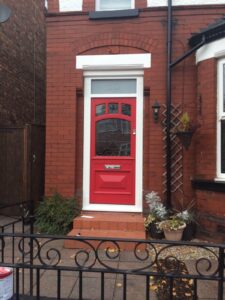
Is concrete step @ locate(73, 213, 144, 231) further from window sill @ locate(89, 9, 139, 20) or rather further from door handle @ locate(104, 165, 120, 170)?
window sill @ locate(89, 9, 139, 20)

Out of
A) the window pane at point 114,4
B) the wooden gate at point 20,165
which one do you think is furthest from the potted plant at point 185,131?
the wooden gate at point 20,165

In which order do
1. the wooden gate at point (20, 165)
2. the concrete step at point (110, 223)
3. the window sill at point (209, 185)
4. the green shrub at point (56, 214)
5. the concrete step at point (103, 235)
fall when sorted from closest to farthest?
the concrete step at point (103, 235)
the window sill at point (209, 185)
the concrete step at point (110, 223)
the green shrub at point (56, 214)
the wooden gate at point (20, 165)

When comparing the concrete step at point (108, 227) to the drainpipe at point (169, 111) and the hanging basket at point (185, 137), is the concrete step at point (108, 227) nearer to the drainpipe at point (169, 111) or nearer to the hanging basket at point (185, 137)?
the drainpipe at point (169, 111)

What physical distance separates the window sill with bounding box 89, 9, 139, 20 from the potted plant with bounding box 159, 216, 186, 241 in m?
3.52

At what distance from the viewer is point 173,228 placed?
18.1 ft

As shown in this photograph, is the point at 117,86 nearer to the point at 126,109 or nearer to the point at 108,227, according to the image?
the point at 126,109

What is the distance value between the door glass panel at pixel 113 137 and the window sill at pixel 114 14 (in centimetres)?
178

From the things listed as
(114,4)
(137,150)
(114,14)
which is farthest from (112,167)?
(114,4)

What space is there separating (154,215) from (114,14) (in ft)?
11.4

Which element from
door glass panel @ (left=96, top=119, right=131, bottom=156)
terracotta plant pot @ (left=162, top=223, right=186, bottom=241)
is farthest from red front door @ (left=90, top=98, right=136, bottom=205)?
terracotta plant pot @ (left=162, top=223, right=186, bottom=241)

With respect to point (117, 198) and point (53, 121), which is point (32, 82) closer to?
point (53, 121)

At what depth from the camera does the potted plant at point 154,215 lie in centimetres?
574

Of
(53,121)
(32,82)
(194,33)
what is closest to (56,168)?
(53,121)

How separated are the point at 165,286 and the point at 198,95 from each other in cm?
336
